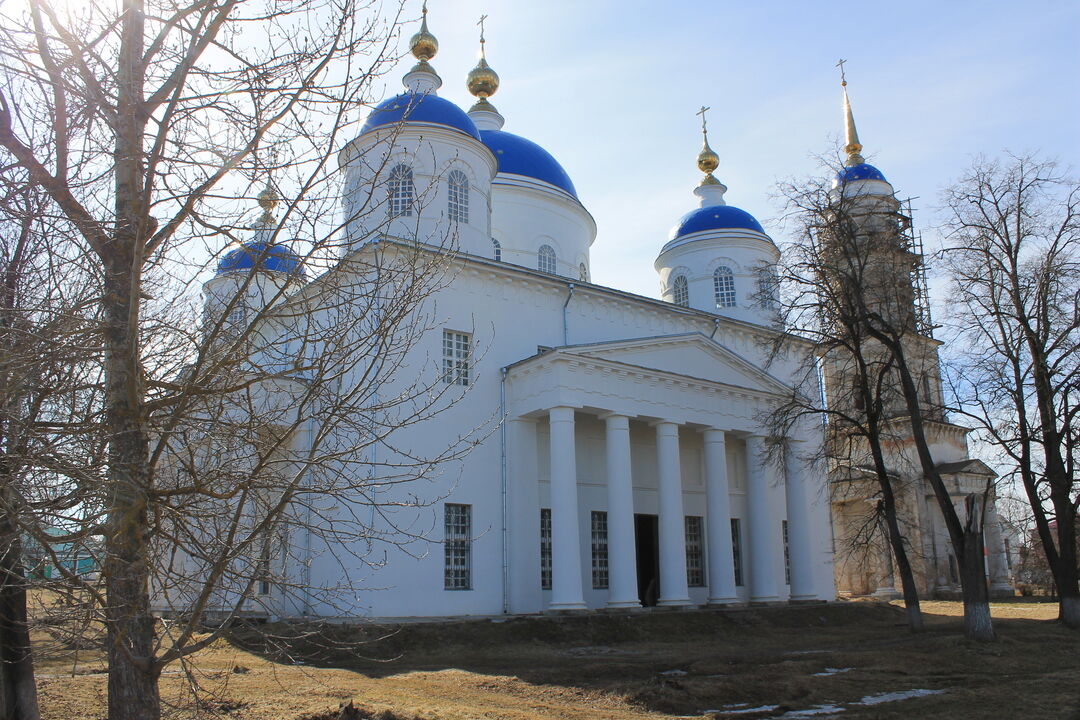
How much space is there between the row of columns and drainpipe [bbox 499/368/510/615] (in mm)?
1404

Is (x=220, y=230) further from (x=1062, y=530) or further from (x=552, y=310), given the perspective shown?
(x=1062, y=530)

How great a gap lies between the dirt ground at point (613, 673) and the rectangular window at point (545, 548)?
2632 mm

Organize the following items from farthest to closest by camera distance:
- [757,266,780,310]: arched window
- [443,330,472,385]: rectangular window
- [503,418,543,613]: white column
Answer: [443,330,472,385]: rectangular window, [503,418,543,613]: white column, [757,266,780,310]: arched window

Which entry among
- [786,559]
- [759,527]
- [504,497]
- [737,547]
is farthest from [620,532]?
[786,559]

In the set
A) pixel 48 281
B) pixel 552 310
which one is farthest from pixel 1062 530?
pixel 48 281

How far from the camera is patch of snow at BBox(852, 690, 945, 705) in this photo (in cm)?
1004

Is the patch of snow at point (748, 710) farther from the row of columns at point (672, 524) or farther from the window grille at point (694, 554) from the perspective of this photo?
the window grille at point (694, 554)

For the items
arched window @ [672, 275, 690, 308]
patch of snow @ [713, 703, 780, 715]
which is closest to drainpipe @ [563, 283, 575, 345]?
arched window @ [672, 275, 690, 308]

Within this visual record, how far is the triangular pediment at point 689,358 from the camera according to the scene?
21.7 meters

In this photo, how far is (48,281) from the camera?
264 inches

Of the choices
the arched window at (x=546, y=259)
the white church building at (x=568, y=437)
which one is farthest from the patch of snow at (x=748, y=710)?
the arched window at (x=546, y=259)

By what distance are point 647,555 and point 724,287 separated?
11.8 meters

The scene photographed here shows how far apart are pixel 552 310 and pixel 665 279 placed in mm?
11772

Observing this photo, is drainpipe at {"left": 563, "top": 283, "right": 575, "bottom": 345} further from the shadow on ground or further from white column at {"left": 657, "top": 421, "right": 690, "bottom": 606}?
the shadow on ground
